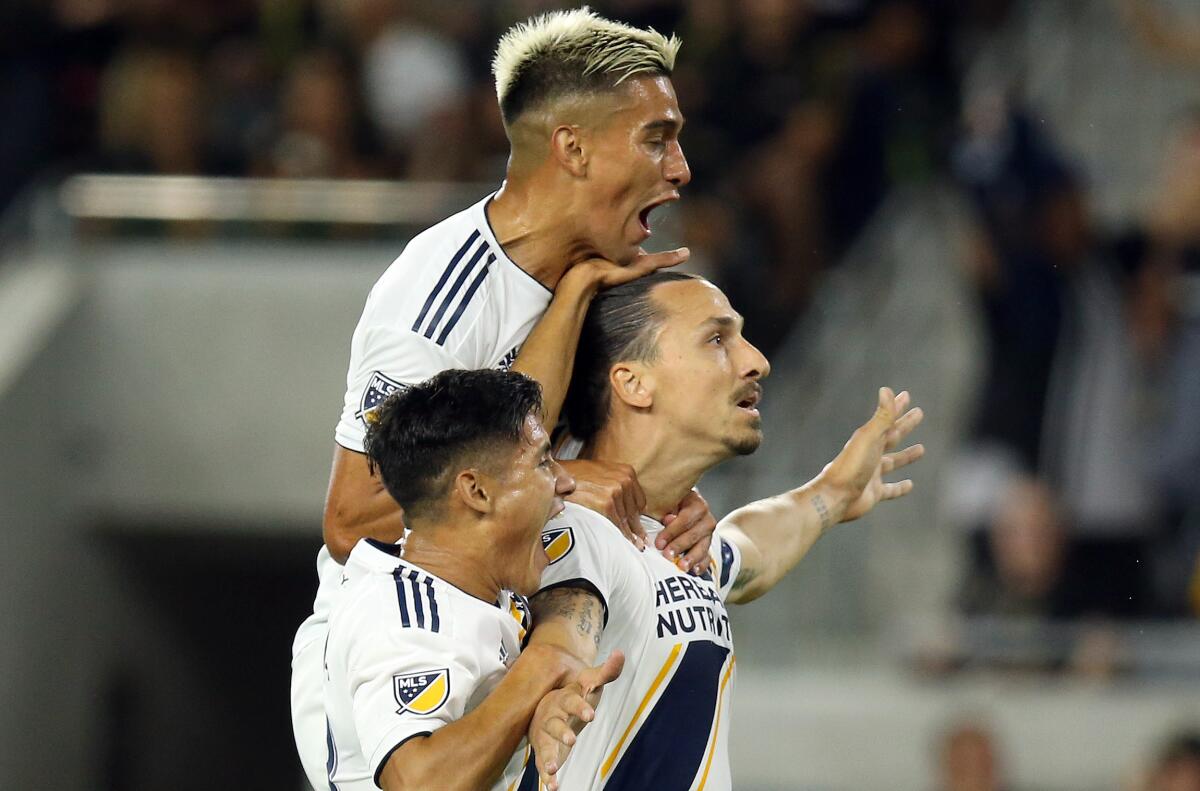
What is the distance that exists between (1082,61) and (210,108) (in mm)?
4877

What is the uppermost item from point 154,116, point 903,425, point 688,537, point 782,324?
point 154,116

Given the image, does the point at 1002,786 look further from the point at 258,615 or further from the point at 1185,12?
the point at 258,615

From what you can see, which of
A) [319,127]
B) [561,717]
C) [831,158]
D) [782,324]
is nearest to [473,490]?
[561,717]

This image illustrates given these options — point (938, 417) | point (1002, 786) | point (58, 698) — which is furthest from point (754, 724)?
point (58, 698)

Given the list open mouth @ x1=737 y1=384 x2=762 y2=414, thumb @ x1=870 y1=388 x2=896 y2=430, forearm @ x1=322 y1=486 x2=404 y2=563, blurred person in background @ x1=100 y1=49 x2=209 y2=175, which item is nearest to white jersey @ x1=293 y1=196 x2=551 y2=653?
forearm @ x1=322 y1=486 x2=404 y2=563

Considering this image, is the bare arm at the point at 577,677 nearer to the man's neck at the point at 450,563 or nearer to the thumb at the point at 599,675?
the thumb at the point at 599,675

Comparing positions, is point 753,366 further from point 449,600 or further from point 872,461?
point 449,600

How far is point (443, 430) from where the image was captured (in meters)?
3.59

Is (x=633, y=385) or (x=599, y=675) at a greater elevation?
(x=633, y=385)

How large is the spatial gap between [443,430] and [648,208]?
0.92 metres

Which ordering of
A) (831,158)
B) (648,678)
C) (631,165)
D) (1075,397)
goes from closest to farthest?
(648,678) < (631,165) < (1075,397) < (831,158)

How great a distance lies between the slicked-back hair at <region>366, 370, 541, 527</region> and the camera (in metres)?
3.58

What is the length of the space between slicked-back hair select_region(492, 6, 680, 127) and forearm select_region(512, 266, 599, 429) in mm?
437

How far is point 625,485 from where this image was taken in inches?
162
